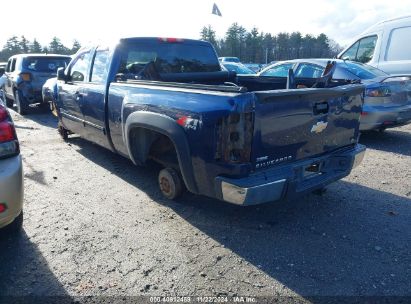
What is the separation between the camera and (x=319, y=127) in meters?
3.30

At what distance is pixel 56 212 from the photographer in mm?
3807

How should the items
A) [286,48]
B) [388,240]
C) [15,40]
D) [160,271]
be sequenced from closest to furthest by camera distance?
[160,271] → [388,240] → [286,48] → [15,40]

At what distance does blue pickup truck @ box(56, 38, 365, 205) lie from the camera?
2.81 meters

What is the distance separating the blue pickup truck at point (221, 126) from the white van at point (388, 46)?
15.3 ft

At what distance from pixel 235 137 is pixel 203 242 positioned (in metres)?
1.07

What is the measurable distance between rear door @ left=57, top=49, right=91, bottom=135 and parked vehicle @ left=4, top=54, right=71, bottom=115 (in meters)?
4.88

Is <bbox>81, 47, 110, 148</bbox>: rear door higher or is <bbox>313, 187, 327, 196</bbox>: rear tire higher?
<bbox>81, 47, 110, 148</bbox>: rear door

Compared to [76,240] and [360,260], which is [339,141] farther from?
[76,240]

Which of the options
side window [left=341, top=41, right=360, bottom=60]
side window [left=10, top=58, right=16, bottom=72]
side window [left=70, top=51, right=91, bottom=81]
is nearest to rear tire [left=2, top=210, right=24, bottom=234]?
side window [left=70, top=51, right=91, bottom=81]

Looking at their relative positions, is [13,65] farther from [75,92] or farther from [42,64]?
[75,92]

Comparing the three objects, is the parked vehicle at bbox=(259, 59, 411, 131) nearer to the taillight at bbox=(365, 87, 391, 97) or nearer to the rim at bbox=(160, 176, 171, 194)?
the taillight at bbox=(365, 87, 391, 97)

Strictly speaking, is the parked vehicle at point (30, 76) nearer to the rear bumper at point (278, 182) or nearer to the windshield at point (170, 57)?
the windshield at point (170, 57)

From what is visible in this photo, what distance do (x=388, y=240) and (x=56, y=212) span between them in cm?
341

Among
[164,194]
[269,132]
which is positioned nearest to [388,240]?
[269,132]
